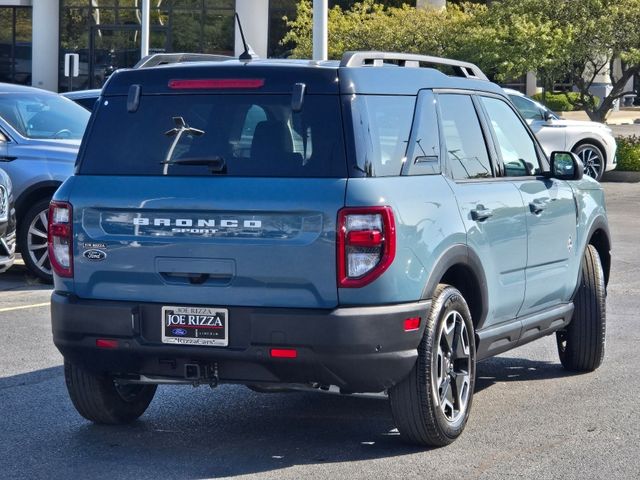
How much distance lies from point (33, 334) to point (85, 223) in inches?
144

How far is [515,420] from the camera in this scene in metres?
7.19

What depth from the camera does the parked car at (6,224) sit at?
11.2 m

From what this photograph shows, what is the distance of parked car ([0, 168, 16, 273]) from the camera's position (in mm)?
11219

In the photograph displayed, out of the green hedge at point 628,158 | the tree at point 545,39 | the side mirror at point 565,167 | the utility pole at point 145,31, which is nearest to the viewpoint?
the side mirror at point 565,167

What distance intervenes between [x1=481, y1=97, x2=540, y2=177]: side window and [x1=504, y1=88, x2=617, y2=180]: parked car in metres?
15.6

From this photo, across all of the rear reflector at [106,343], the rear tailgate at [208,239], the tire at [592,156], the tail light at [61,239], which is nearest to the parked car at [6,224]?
the tail light at [61,239]

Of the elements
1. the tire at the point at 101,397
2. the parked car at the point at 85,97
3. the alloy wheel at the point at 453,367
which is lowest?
the tire at the point at 101,397

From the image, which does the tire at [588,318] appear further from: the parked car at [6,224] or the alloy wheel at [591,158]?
the alloy wheel at [591,158]

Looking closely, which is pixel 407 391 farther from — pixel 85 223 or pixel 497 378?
→ pixel 497 378

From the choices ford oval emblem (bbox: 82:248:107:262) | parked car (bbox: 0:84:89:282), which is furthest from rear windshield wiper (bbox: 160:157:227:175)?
parked car (bbox: 0:84:89:282)

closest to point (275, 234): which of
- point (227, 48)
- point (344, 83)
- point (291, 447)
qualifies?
point (344, 83)

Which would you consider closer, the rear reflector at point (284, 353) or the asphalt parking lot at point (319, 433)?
the rear reflector at point (284, 353)

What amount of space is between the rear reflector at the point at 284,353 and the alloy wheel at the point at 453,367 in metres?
0.80

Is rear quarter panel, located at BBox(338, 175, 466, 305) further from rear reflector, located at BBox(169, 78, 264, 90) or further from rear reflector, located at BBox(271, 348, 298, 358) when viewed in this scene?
rear reflector, located at BBox(169, 78, 264, 90)
